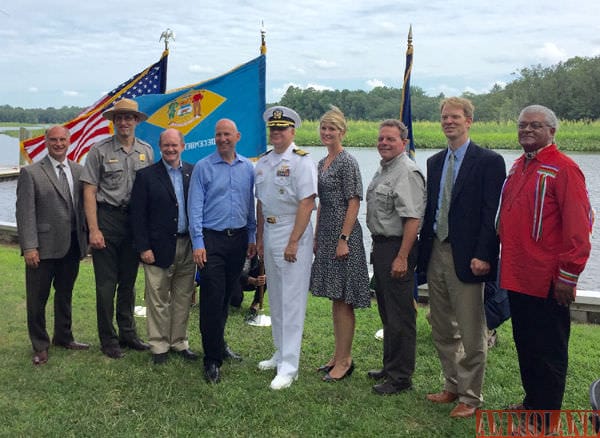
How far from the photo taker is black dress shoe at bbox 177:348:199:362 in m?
4.71

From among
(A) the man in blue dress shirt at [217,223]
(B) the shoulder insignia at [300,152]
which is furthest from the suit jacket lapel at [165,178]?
(B) the shoulder insignia at [300,152]

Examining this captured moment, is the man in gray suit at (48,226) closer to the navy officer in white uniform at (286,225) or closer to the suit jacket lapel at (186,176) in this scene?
the suit jacket lapel at (186,176)

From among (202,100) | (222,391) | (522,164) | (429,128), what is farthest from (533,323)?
(429,128)

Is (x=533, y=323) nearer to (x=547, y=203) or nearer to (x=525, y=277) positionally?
(x=525, y=277)

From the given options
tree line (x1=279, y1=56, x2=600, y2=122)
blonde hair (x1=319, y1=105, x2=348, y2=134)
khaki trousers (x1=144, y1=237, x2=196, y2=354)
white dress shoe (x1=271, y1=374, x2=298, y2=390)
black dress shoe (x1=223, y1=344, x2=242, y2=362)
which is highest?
tree line (x1=279, y1=56, x2=600, y2=122)

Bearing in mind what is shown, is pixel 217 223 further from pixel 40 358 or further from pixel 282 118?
pixel 40 358

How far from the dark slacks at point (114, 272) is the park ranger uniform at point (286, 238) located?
1179 mm

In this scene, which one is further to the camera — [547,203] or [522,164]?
[522,164]

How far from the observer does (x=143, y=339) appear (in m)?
5.35

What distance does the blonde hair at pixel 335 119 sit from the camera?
4.21m

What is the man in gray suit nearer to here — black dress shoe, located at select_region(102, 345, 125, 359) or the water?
black dress shoe, located at select_region(102, 345, 125, 359)

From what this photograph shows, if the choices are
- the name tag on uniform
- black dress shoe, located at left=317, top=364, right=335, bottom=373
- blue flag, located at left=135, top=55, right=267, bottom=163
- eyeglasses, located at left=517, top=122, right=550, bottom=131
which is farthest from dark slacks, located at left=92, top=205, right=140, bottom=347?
eyeglasses, located at left=517, top=122, right=550, bottom=131

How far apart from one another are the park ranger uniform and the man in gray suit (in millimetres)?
1517

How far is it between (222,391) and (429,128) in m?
24.0
